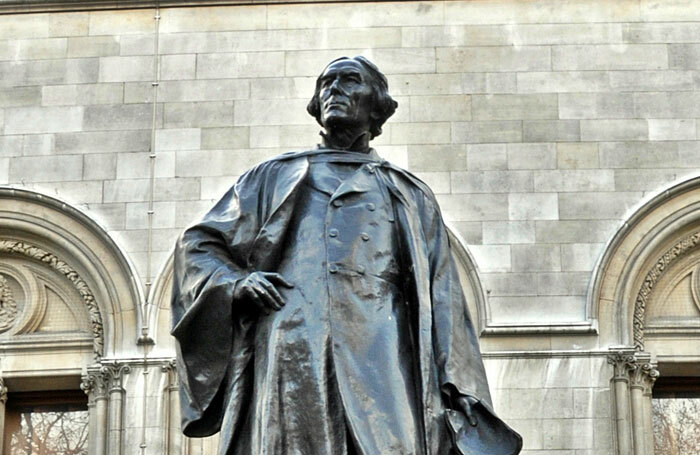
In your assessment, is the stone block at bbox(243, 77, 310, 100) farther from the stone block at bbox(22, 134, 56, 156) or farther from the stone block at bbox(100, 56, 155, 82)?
the stone block at bbox(22, 134, 56, 156)

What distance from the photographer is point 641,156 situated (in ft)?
53.7

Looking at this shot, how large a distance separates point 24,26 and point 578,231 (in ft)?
16.0

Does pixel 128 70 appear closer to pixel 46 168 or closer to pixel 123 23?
pixel 123 23

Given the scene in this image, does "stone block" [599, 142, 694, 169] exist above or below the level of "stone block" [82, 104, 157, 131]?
below

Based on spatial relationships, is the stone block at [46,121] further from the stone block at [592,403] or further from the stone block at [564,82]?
the stone block at [592,403]

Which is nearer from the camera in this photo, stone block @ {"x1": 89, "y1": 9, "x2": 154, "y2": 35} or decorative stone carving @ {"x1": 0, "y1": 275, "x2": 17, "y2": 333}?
decorative stone carving @ {"x1": 0, "y1": 275, "x2": 17, "y2": 333}

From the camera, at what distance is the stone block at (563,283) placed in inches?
632

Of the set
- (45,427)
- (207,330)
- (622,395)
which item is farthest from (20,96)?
(207,330)

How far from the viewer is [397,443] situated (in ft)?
20.7

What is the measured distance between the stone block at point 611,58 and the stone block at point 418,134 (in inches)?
41.9

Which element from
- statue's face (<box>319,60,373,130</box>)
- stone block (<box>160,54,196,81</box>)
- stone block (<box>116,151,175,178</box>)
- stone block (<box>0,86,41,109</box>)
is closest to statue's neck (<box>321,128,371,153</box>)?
statue's face (<box>319,60,373,130</box>)

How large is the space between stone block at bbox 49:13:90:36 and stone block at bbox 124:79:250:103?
28.2 inches

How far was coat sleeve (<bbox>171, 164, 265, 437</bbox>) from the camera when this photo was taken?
657 cm

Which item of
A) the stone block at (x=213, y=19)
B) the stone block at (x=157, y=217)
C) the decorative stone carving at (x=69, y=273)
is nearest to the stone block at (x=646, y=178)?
the stone block at (x=213, y=19)
